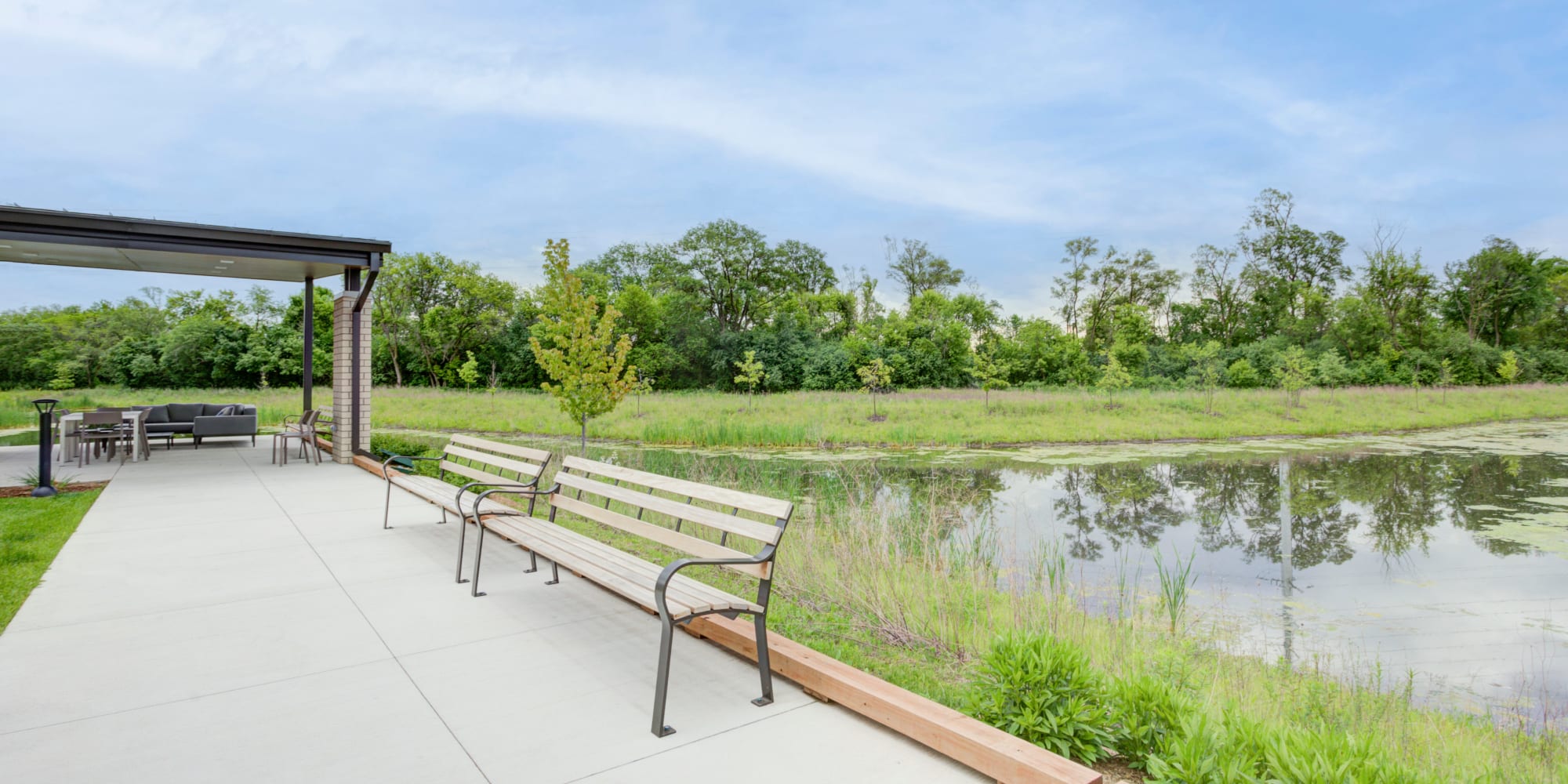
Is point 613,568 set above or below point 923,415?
above

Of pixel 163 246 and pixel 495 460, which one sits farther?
pixel 163 246

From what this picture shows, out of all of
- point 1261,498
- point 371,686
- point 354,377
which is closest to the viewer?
point 371,686

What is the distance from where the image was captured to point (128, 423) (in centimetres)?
1150

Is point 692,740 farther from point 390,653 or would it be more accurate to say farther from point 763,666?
point 390,653

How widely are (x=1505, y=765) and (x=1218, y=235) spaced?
4953cm

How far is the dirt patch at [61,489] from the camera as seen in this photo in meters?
7.71

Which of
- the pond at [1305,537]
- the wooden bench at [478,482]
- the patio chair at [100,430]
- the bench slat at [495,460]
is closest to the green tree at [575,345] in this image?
the pond at [1305,537]

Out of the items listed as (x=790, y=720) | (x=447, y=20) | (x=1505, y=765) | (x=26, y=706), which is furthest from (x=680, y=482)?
(x=447, y=20)

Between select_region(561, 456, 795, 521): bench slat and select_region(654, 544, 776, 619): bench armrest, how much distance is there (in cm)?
17

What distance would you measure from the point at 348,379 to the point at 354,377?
0.49 ft

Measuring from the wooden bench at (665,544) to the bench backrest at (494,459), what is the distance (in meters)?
0.38

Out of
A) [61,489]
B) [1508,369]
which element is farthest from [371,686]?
[1508,369]

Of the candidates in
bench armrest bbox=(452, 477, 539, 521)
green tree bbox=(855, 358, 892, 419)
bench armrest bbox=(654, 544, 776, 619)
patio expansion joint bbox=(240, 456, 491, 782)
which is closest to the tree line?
green tree bbox=(855, 358, 892, 419)

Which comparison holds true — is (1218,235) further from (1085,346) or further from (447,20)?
(447,20)
